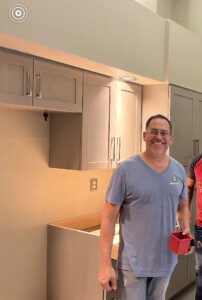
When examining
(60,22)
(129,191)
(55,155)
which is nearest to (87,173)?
(55,155)

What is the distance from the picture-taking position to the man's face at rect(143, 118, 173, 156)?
1.91m

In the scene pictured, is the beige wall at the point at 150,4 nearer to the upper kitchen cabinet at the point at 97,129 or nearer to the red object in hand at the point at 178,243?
the upper kitchen cabinet at the point at 97,129

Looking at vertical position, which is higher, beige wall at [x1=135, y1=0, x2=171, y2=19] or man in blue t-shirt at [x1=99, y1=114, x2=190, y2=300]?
beige wall at [x1=135, y1=0, x2=171, y2=19]

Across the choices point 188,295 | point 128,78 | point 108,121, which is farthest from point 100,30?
point 188,295

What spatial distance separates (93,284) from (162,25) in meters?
1.97

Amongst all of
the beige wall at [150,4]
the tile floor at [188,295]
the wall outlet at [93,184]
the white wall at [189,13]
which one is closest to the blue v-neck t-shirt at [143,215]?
the wall outlet at [93,184]

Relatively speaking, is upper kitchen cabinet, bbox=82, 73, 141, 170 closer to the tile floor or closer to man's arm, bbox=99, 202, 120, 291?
man's arm, bbox=99, 202, 120, 291

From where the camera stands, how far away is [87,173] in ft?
10.1

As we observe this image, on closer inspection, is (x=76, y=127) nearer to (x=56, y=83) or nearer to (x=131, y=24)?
(x=56, y=83)

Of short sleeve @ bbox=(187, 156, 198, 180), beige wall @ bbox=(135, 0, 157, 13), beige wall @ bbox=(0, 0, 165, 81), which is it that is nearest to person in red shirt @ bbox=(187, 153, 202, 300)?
short sleeve @ bbox=(187, 156, 198, 180)

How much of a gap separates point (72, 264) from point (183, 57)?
1881mm

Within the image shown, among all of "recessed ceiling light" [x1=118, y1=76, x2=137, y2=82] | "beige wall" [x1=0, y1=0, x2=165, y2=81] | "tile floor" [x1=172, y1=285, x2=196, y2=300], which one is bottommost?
"tile floor" [x1=172, y1=285, x2=196, y2=300]

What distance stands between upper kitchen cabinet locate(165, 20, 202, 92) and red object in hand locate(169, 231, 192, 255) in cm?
139

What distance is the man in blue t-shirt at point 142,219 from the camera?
1.86 meters
